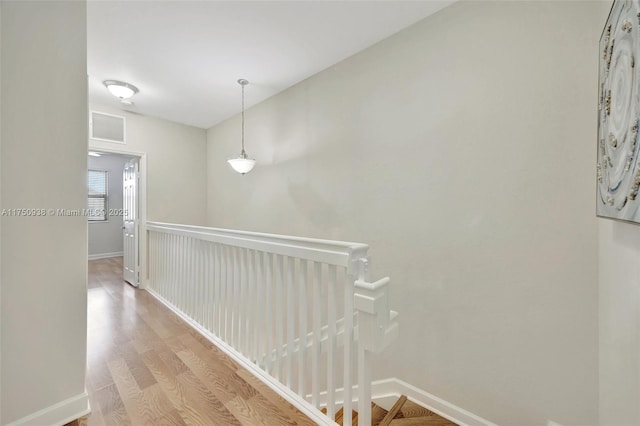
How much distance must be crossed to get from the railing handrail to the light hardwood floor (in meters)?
0.90

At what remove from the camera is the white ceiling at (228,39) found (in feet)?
6.19

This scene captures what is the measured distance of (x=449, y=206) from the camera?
186cm

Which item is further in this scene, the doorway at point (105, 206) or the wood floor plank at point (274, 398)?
the doorway at point (105, 206)

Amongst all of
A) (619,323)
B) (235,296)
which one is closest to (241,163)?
(235,296)

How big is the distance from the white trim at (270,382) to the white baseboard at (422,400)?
949mm

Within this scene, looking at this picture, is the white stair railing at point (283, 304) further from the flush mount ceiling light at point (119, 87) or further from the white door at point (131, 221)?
the flush mount ceiling light at point (119, 87)

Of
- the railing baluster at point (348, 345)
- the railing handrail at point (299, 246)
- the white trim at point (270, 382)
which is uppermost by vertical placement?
the railing handrail at point (299, 246)

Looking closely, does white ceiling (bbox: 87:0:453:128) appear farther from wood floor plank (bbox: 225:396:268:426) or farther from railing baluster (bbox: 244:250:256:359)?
wood floor plank (bbox: 225:396:268:426)

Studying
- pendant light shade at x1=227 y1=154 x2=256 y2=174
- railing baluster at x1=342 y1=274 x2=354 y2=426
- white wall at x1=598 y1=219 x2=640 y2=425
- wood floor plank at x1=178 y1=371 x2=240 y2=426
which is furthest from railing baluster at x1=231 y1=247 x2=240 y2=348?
white wall at x1=598 y1=219 x2=640 y2=425

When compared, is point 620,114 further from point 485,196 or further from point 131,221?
point 131,221

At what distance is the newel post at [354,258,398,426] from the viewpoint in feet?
3.88

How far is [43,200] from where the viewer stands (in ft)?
4.27

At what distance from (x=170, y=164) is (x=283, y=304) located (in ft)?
11.6

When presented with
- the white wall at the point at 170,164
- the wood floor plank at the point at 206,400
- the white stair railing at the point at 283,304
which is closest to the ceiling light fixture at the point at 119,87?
the white wall at the point at 170,164
